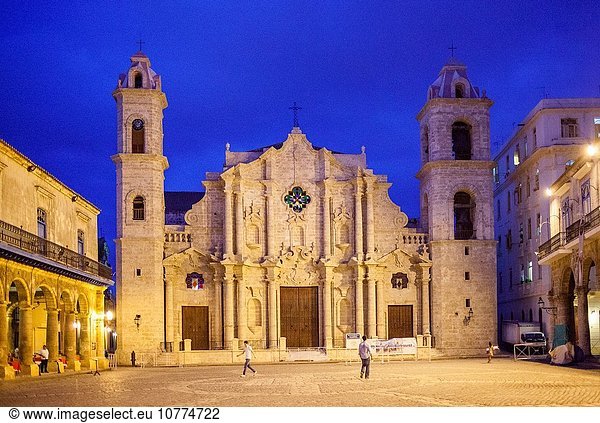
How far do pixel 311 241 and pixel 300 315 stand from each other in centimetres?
330

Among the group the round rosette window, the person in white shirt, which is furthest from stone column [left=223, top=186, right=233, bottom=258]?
the person in white shirt

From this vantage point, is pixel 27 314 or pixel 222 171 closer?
pixel 27 314

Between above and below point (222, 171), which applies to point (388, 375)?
below

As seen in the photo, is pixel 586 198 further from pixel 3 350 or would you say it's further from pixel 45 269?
pixel 3 350

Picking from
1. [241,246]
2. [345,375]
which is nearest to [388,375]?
[345,375]

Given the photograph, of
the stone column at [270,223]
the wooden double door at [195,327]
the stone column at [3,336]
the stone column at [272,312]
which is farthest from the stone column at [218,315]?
→ the stone column at [3,336]

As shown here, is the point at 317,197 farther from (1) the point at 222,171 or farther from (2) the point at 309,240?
(1) the point at 222,171

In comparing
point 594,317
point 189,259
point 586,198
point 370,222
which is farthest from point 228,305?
point 586,198

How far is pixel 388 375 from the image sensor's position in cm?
2512

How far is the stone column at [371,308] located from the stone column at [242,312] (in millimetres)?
5311

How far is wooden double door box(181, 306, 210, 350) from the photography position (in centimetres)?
3903

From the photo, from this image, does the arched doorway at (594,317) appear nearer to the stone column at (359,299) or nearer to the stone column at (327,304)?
the stone column at (359,299)

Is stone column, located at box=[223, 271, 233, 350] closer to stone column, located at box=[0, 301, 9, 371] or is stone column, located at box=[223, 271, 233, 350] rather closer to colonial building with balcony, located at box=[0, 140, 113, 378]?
colonial building with balcony, located at box=[0, 140, 113, 378]

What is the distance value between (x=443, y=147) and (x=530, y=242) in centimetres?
640
